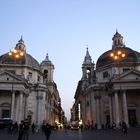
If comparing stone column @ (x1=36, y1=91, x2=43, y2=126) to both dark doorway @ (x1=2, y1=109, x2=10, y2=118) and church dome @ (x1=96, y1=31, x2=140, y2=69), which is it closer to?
dark doorway @ (x1=2, y1=109, x2=10, y2=118)

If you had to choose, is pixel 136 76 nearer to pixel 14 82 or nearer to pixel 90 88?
pixel 90 88

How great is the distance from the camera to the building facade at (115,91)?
152ft

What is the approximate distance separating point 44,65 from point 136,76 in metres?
32.6

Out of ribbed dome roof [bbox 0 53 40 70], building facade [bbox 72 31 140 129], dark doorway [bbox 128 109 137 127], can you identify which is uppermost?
ribbed dome roof [bbox 0 53 40 70]

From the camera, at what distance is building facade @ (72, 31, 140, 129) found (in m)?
46.3

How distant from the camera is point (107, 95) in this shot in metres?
54.6

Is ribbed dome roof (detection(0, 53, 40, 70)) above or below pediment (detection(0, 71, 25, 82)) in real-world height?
above

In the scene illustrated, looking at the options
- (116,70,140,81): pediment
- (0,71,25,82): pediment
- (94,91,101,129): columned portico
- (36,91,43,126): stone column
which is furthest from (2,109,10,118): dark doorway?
(116,70,140,81): pediment

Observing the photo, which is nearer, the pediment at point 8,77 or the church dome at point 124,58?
the pediment at point 8,77

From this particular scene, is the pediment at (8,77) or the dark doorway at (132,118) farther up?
the pediment at (8,77)

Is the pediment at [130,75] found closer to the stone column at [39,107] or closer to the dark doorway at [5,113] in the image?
the stone column at [39,107]

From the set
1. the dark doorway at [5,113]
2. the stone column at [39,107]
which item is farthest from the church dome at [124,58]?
the dark doorway at [5,113]

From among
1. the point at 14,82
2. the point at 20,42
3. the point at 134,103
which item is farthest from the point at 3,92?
the point at 134,103

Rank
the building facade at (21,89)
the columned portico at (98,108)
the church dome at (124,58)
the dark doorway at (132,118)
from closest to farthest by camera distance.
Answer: the building facade at (21,89)
the dark doorway at (132,118)
the columned portico at (98,108)
the church dome at (124,58)
